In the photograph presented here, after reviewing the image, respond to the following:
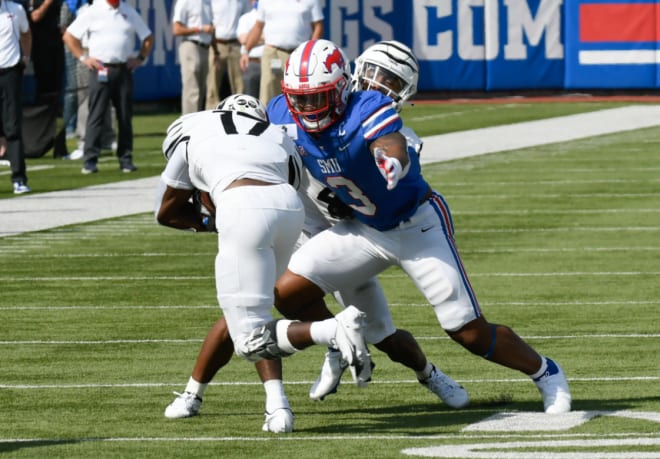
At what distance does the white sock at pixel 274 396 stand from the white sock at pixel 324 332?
1.53ft

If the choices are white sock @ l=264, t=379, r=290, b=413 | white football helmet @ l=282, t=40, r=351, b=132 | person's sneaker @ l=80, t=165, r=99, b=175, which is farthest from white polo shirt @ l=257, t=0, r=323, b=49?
white sock @ l=264, t=379, r=290, b=413

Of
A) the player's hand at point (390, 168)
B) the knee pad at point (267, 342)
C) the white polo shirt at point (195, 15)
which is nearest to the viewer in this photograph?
the player's hand at point (390, 168)

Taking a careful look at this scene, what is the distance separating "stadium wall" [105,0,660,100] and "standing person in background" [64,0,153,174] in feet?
37.3

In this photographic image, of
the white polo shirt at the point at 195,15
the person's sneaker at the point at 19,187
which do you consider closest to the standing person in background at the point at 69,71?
the white polo shirt at the point at 195,15

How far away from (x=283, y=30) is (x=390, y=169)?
488 inches

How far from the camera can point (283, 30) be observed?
18547 mm

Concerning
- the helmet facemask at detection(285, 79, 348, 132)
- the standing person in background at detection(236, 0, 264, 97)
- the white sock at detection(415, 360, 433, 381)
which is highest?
the helmet facemask at detection(285, 79, 348, 132)

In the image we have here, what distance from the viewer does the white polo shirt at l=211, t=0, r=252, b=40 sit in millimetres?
21594

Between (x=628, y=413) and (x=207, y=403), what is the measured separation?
175cm

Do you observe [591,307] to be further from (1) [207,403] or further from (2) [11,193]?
(2) [11,193]

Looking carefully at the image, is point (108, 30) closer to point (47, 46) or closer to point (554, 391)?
point (47, 46)

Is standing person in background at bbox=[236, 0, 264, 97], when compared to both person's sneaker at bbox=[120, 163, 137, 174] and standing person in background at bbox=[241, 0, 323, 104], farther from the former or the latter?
person's sneaker at bbox=[120, 163, 137, 174]

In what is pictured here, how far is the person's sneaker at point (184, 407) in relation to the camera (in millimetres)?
6914

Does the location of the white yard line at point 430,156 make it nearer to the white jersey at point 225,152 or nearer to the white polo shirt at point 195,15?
the white polo shirt at point 195,15
